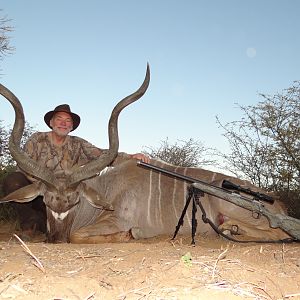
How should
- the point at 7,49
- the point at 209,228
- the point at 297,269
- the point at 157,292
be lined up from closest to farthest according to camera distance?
the point at 157,292 < the point at 297,269 < the point at 209,228 < the point at 7,49

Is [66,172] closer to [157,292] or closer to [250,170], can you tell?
[157,292]

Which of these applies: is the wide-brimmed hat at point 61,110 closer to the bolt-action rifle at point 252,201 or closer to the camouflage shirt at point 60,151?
the camouflage shirt at point 60,151

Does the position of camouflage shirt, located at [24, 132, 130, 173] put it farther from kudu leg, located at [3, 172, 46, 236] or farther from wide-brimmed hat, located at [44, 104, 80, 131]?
kudu leg, located at [3, 172, 46, 236]

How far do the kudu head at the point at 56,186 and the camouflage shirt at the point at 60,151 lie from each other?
381mm

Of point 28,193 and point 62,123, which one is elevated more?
point 62,123

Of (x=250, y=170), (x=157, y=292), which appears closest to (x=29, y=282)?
(x=157, y=292)

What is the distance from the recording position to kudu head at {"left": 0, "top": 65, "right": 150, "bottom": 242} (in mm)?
3197

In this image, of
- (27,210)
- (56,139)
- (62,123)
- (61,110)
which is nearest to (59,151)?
(56,139)

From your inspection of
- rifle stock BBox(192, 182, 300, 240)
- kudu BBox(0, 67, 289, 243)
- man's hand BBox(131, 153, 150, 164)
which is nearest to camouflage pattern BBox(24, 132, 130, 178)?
man's hand BBox(131, 153, 150, 164)

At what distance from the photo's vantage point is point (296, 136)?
209 inches

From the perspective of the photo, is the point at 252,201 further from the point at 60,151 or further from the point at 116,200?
the point at 60,151

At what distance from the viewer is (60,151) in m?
3.78

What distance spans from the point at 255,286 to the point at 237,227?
7.46ft

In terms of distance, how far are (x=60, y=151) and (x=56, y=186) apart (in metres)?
0.65
